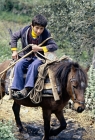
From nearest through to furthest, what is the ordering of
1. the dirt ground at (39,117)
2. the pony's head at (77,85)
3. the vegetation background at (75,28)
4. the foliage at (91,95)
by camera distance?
the pony's head at (77,85) < the dirt ground at (39,117) < the foliage at (91,95) < the vegetation background at (75,28)

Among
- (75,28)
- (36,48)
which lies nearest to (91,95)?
(36,48)

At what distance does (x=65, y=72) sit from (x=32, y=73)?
0.50 meters

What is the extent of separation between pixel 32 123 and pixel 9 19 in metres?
23.6

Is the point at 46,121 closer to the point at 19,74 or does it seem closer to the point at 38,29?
the point at 19,74

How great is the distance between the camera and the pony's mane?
461cm

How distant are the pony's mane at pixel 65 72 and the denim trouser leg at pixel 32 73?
0.32m

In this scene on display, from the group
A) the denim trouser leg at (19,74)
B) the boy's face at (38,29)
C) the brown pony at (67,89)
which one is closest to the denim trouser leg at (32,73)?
the denim trouser leg at (19,74)

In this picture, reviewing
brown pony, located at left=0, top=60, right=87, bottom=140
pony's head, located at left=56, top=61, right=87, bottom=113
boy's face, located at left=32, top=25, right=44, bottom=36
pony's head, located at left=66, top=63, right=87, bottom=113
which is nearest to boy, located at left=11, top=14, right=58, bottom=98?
boy's face, located at left=32, top=25, right=44, bottom=36

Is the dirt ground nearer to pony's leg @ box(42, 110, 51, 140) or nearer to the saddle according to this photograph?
pony's leg @ box(42, 110, 51, 140)

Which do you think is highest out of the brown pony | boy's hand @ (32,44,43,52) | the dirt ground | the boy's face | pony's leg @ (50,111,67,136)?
the boy's face

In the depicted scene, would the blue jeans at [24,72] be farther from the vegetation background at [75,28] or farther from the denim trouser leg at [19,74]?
the vegetation background at [75,28]

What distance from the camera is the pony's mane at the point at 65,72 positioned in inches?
182

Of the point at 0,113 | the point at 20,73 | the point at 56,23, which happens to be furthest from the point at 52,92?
the point at 56,23

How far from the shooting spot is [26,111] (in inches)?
269
